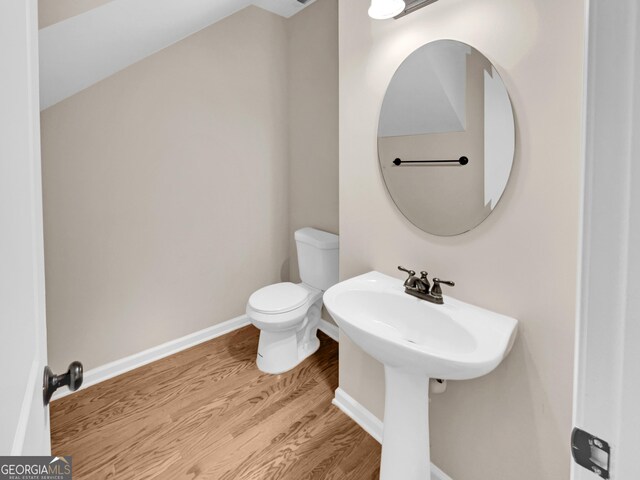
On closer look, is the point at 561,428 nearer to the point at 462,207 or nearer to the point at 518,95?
the point at 462,207

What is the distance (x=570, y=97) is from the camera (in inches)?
36.1

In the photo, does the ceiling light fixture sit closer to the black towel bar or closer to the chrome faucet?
the black towel bar

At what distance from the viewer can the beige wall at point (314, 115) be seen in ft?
7.47

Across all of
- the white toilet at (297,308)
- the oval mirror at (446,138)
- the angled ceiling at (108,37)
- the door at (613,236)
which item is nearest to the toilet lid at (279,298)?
the white toilet at (297,308)

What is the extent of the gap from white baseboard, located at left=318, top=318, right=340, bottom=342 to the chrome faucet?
1285mm

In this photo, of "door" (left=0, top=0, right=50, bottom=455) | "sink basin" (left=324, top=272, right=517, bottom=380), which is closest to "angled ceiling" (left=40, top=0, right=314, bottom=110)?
"door" (left=0, top=0, right=50, bottom=455)

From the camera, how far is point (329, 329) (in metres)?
2.54

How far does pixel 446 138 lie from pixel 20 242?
128 centimetres

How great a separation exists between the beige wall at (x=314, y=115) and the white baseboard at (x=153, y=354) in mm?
792

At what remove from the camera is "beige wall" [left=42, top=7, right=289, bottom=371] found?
6.01 ft

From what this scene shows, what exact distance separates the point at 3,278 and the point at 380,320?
121 cm

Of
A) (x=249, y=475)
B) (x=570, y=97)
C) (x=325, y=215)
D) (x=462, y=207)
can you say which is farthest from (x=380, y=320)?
(x=325, y=215)

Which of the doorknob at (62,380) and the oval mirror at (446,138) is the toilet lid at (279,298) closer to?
the oval mirror at (446,138)

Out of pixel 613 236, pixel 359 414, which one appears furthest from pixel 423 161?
pixel 359 414
